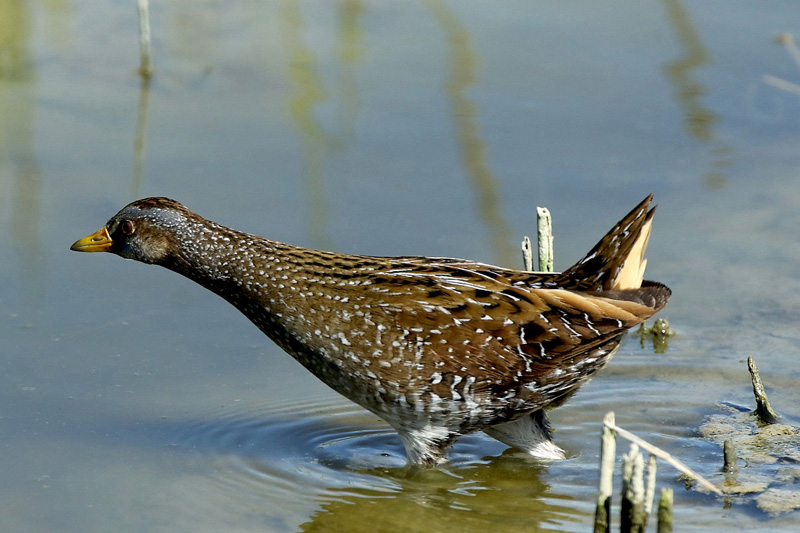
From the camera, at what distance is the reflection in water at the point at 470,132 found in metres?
9.29

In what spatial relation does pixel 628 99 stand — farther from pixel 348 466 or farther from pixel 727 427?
pixel 348 466

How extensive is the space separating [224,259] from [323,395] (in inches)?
52.0

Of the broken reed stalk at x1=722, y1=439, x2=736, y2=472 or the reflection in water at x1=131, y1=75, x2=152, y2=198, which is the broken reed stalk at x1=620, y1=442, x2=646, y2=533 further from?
the reflection in water at x1=131, y1=75, x2=152, y2=198

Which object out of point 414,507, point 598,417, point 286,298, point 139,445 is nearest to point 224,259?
point 286,298

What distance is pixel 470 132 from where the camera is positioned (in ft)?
35.6

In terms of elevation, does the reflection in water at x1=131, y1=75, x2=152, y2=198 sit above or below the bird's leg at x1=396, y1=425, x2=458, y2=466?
above

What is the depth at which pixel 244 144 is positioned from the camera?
1071 cm

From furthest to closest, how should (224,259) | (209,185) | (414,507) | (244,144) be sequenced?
(244,144) → (209,185) → (224,259) → (414,507)

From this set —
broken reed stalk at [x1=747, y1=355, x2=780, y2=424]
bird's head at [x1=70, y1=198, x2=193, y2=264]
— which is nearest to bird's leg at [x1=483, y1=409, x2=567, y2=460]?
broken reed stalk at [x1=747, y1=355, x2=780, y2=424]

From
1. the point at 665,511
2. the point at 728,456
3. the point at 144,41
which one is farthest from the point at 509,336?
the point at 144,41

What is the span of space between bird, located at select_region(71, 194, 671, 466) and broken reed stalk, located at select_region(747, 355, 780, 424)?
0.73 m

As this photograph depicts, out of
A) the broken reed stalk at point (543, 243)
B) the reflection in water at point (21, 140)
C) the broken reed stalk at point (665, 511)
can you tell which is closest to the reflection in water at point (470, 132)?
the broken reed stalk at point (543, 243)

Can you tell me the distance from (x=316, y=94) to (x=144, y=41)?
177 cm

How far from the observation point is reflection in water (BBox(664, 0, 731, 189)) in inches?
408
